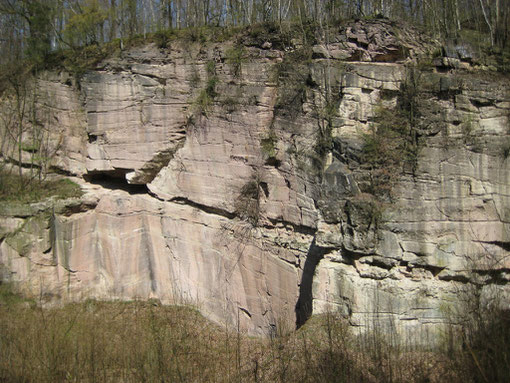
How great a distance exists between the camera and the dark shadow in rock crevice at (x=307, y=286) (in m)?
8.09

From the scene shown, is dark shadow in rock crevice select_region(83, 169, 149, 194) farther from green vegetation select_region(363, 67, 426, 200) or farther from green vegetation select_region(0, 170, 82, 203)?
green vegetation select_region(363, 67, 426, 200)

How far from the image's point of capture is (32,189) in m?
11.0

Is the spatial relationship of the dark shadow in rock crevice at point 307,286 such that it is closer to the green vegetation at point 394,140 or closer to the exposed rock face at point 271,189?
the exposed rock face at point 271,189

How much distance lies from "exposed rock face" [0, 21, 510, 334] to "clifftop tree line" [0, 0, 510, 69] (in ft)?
4.77

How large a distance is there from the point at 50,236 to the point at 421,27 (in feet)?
32.1

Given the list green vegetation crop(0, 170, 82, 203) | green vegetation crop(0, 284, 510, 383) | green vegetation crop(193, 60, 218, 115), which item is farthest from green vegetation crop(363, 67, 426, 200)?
green vegetation crop(0, 170, 82, 203)

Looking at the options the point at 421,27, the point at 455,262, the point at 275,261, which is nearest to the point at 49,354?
the point at 275,261

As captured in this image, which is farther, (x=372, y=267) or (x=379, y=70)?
(x=379, y=70)

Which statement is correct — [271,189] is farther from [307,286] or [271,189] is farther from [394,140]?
[394,140]

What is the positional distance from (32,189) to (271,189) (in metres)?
6.51

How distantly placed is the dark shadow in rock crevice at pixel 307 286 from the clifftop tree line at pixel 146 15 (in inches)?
203

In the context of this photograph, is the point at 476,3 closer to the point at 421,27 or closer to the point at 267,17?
the point at 421,27

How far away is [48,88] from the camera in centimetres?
1145

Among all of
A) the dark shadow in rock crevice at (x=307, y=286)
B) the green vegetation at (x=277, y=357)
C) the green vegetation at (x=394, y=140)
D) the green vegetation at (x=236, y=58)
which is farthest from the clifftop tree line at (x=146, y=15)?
the green vegetation at (x=277, y=357)
